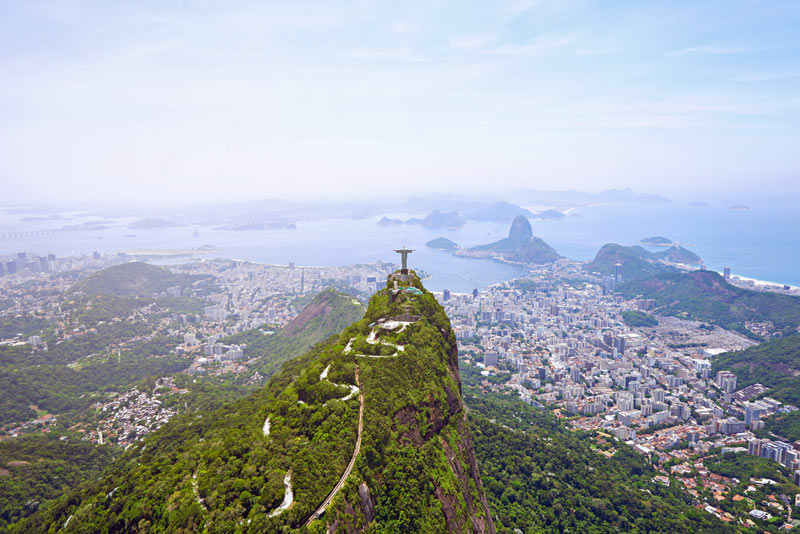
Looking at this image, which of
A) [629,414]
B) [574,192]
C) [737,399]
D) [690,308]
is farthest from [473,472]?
[574,192]

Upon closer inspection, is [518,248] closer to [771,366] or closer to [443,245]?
[443,245]

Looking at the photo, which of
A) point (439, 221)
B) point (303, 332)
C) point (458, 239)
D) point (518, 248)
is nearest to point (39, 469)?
point (303, 332)

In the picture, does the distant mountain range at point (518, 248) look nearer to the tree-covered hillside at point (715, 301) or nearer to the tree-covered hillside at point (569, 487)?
the tree-covered hillside at point (715, 301)

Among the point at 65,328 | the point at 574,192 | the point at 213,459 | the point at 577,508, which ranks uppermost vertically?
the point at 574,192

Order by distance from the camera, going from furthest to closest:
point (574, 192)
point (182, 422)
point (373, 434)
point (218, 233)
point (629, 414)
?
1. point (574, 192)
2. point (218, 233)
3. point (629, 414)
4. point (182, 422)
5. point (373, 434)

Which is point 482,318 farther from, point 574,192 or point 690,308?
point 574,192

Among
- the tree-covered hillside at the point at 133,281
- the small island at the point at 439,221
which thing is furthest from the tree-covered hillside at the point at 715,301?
the small island at the point at 439,221
